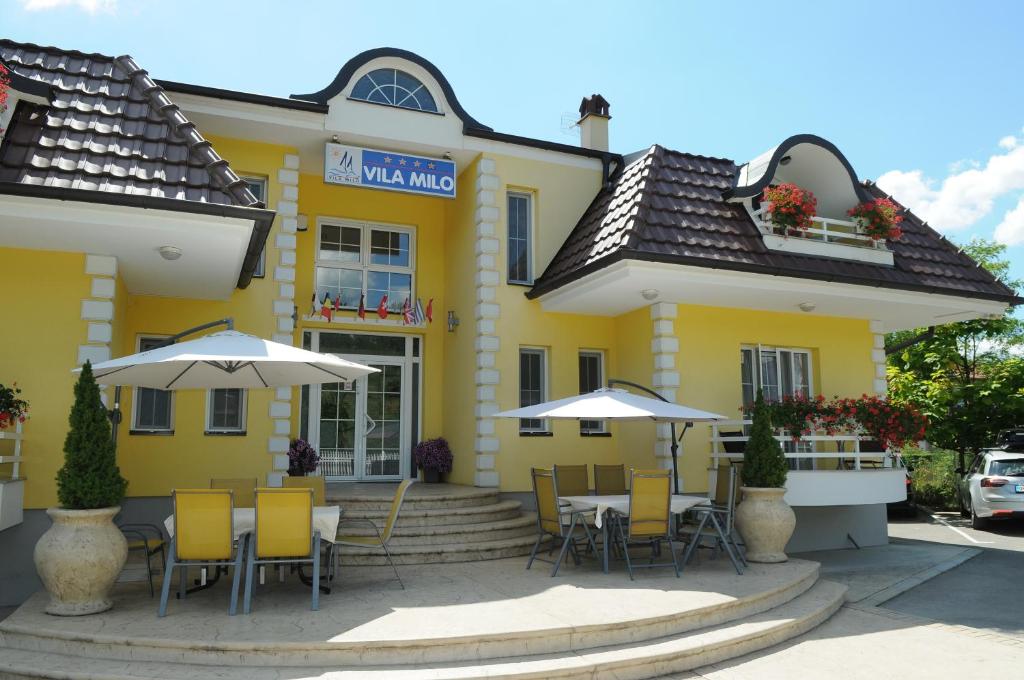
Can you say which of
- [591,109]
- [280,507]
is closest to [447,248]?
[591,109]

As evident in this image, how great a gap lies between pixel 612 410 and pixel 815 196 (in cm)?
682

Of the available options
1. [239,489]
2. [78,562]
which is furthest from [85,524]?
[239,489]

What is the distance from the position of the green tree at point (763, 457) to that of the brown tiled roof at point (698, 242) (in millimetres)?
2336

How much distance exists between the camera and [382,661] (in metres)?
5.62

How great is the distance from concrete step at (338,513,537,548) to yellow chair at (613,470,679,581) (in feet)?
7.24

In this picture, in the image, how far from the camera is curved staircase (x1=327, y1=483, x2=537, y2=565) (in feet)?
30.4

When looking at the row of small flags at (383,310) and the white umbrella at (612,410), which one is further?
the row of small flags at (383,310)

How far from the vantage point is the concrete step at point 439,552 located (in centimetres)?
902

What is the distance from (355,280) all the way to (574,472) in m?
5.34

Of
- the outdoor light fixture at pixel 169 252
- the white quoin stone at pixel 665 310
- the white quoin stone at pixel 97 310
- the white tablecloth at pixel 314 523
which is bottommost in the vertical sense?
the white tablecloth at pixel 314 523

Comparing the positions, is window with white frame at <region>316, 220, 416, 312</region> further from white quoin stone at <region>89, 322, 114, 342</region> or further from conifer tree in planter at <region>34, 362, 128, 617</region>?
conifer tree in planter at <region>34, 362, 128, 617</region>

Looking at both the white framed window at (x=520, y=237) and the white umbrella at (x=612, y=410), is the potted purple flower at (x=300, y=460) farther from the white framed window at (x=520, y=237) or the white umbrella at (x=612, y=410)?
the white framed window at (x=520, y=237)

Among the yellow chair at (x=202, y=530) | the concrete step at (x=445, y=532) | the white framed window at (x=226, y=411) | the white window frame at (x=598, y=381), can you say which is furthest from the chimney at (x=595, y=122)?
the yellow chair at (x=202, y=530)

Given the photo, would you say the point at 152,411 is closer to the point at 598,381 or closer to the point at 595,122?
the point at 598,381
